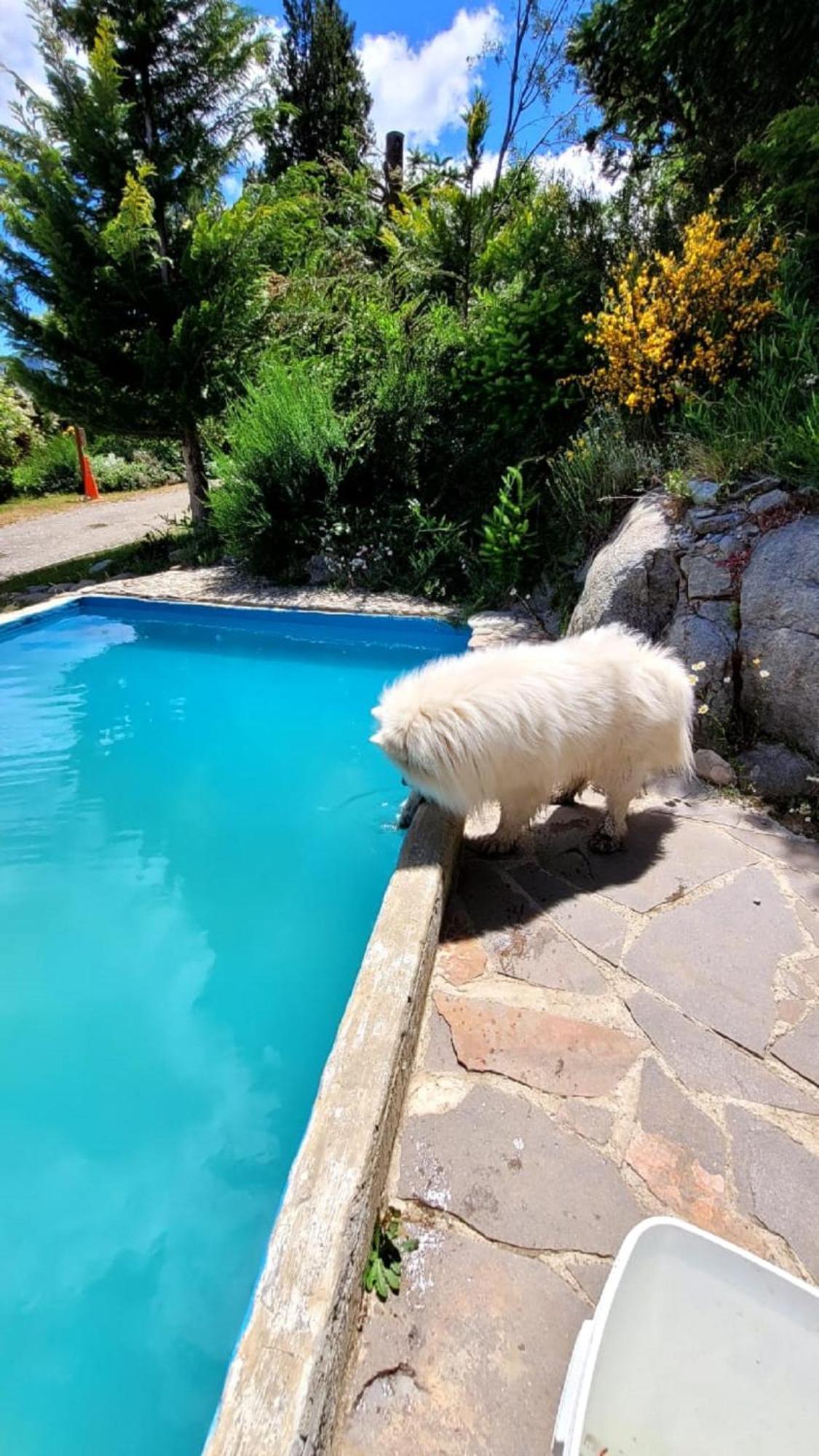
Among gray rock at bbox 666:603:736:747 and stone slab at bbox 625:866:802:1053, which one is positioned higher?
gray rock at bbox 666:603:736:747

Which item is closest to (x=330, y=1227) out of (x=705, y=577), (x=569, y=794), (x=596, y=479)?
(x=569, y=794)

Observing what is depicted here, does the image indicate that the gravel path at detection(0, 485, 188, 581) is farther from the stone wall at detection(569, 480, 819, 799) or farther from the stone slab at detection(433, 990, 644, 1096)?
the stone slab at detection(433, 990, 644, 1096)

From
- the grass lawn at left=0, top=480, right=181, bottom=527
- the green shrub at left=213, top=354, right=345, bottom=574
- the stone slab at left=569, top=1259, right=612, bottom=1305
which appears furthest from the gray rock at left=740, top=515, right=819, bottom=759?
the grass lawn at left=0, top=480, right=181, bottom=527

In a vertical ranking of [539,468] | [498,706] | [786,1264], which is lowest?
[786,1264]

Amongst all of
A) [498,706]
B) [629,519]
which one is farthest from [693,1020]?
[629,519]

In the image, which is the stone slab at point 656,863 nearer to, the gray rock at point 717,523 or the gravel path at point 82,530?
the gray rock at point 717,523

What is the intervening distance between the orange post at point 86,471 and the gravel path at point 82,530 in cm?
22

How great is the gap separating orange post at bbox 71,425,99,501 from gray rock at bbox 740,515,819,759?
14.2 metres

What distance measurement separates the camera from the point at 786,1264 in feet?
4.53

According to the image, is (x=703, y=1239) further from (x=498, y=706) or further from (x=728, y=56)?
(x=728, y=56)

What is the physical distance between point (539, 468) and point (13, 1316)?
6.72 m

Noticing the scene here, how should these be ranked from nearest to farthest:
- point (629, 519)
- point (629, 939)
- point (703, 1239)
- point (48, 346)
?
point (703, 1239), point (629, 939), point (629, 519), point (48, 346)

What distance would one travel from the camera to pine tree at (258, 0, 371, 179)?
1515cm

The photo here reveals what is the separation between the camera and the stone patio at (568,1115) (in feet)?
4.12
